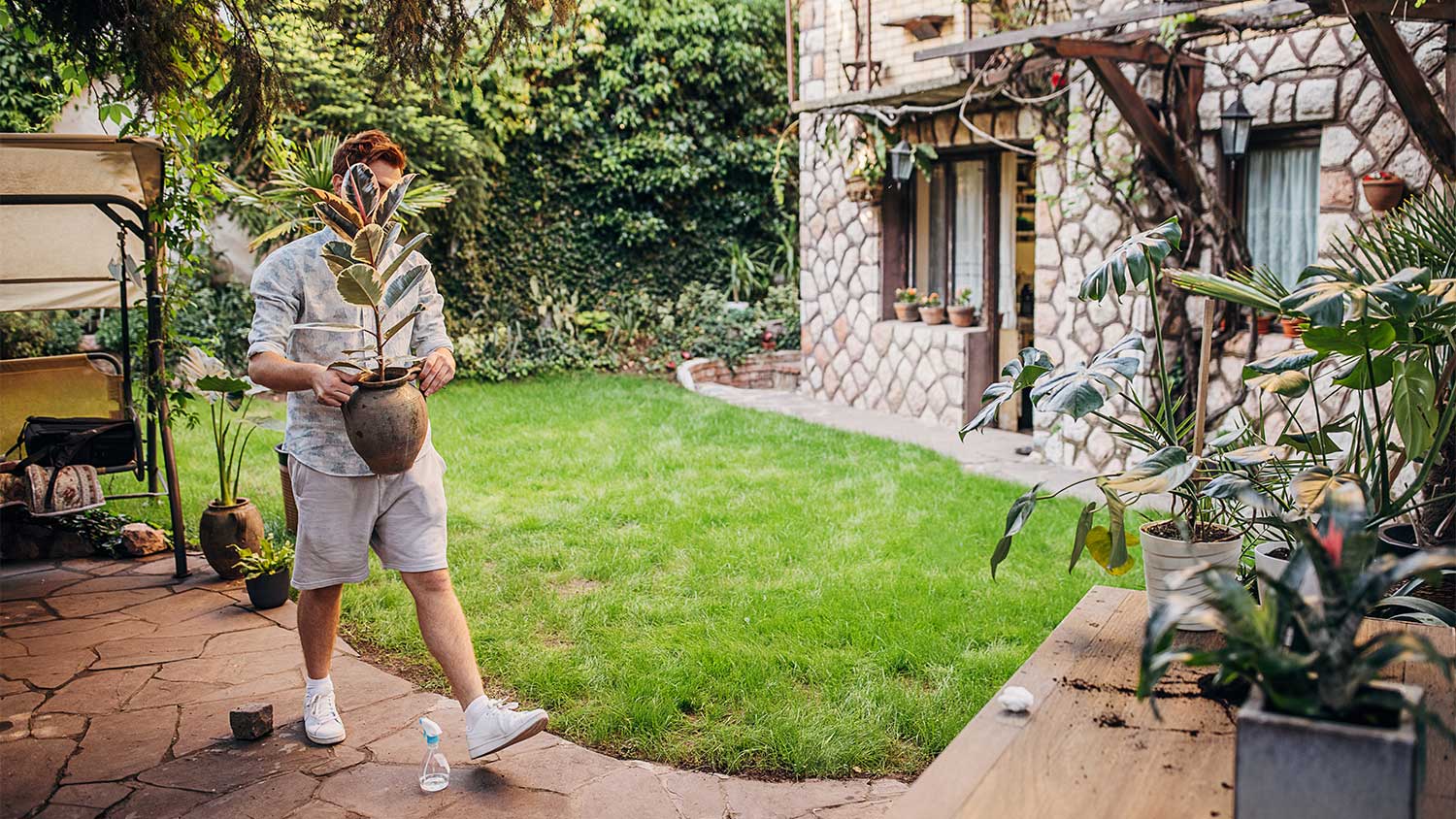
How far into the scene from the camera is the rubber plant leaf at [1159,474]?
226 cm

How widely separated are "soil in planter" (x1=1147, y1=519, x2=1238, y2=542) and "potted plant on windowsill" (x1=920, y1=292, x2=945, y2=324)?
7.15 metres

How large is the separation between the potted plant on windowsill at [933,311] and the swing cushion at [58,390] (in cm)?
612

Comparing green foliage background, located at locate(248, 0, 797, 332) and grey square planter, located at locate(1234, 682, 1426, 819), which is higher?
green foliage background, located at locate(248, 0, 797, 332)

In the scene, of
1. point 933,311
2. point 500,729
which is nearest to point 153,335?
Result: point 500,729

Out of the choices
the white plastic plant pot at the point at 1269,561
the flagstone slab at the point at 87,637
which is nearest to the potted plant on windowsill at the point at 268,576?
the flagstone slab at the point at 87,637

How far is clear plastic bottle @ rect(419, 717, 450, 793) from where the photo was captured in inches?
128

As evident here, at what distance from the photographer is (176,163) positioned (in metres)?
5.21

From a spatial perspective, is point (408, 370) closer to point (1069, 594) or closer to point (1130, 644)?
point (1130, 644)

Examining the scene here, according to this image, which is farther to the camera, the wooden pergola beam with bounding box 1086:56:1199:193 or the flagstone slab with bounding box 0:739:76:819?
the wooden pergola beam with bounding box 1086:56:1199:193

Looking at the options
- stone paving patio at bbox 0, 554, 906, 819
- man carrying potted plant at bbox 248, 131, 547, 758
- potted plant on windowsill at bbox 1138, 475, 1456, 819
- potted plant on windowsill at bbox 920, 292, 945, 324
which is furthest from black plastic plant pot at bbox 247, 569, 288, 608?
potted plant on windowsill at bbox 920, 292, 945, 324

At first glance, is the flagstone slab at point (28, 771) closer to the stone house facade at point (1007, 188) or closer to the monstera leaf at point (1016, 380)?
the monstera leaf at point (1016, 380)

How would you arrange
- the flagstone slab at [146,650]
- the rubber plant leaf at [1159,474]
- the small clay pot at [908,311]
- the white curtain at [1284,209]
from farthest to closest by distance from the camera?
1. the small clay pot at [908,311]
2. the white curtain at [1284,209]
3. the flagstone slab at [146,650]
4. the rubber plant leaf at [1159,474]

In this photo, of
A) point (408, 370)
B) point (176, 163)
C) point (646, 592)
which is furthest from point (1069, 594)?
point (176, 163)

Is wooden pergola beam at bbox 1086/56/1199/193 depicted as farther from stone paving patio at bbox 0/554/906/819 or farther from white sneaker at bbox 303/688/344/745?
white sneaker at bbox 303/688/344/745
